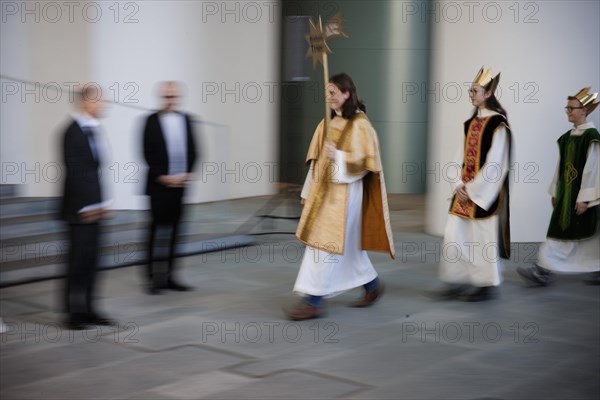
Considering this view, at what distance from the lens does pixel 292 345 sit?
5.65m

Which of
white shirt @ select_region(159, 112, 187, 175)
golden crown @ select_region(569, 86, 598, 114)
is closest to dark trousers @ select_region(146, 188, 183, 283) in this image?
white shirt @ select_region(159, 112, 187, 175)

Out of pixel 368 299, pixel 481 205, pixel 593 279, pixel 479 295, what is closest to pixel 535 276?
pixel 593 279

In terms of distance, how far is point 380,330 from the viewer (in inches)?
238

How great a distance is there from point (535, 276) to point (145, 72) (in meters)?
6.44

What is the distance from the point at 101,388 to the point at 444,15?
667cm

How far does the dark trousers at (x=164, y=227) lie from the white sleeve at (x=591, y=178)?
3.54m

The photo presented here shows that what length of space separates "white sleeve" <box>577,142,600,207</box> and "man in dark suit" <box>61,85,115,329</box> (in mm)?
4222

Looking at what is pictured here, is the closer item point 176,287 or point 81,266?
point 81,266

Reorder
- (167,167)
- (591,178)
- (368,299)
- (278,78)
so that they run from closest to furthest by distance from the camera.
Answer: (368,299) → (167,167) → (591,178) → (278,78)

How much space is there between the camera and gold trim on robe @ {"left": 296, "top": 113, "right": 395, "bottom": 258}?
632 cm

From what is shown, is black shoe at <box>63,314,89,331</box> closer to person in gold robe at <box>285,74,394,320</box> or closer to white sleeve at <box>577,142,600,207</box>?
person in gold robe at <box>285,74,394,320</box>

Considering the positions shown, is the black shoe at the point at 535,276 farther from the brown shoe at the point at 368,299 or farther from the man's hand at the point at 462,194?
the brown shoe at the point at 368,299

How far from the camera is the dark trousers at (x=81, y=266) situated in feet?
19.1

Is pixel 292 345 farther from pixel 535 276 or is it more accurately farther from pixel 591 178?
pixel 591 178
